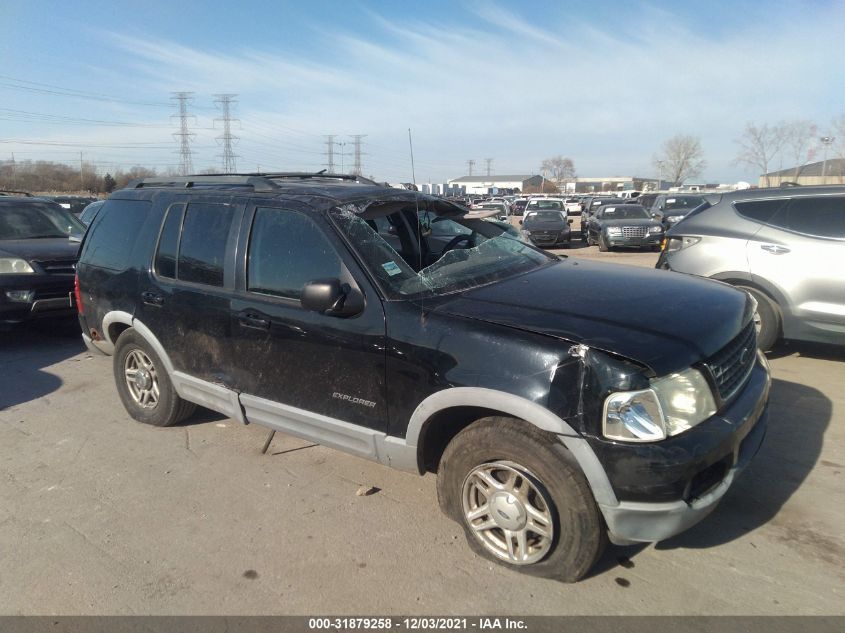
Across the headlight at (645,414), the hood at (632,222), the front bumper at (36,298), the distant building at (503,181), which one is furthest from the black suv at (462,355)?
the distant building at (503,181)

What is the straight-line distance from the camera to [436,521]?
333 centimetres

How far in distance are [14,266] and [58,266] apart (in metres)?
0.45

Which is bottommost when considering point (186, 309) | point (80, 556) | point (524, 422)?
point (80, 556)

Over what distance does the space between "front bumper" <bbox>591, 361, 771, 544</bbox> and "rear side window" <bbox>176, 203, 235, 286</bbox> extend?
2654 mm

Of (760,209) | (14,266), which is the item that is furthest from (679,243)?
(14,266)

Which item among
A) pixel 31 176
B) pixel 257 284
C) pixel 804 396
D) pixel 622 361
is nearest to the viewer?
pixel 622 361

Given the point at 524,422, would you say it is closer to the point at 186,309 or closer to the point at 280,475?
the point at 280,475

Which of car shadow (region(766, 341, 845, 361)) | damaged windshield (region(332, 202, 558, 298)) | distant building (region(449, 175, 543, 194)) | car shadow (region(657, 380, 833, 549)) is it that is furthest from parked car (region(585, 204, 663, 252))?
distant building (region(449, 175, 543, 194))

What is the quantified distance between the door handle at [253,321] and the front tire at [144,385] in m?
1.19

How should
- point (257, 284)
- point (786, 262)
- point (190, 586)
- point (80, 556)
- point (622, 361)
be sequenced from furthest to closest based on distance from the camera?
point (786, 262), point (257, 284), point (80, 556), point (190, 586), point (622, 361)

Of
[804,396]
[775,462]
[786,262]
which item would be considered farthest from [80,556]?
[786,262]

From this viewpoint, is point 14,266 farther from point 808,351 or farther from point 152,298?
point 808,351

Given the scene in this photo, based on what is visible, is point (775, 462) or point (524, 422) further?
point (775, 462)

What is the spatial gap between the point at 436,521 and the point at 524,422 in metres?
0.99
